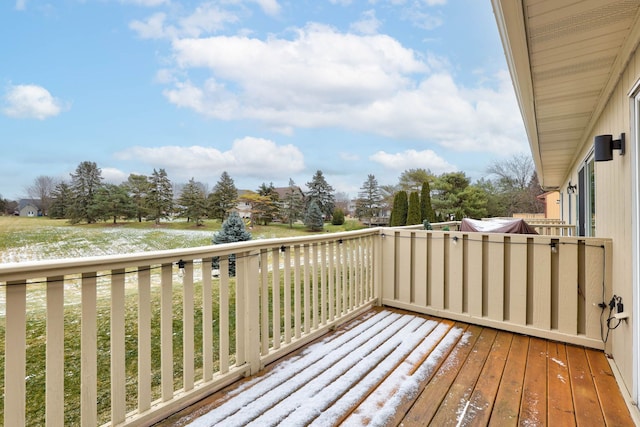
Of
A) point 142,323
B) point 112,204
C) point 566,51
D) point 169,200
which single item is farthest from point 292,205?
point 566,51

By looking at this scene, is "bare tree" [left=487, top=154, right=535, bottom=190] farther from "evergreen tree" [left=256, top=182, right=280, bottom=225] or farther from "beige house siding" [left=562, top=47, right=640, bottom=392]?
"beige house siding" [left=562, top=47, right=640, bottom=392]

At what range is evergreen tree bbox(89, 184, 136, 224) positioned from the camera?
3.92 meters

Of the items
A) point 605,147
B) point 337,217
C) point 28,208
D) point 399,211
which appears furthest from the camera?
point 399,211

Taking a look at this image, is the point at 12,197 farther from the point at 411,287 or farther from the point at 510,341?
the point at 510,341

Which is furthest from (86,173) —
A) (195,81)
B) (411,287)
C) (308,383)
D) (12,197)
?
(195,81)

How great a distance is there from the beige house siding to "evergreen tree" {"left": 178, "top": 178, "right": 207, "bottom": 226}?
183 inches

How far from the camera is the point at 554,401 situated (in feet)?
6.20

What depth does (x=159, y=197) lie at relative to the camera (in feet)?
15.4

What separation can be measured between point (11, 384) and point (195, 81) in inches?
338

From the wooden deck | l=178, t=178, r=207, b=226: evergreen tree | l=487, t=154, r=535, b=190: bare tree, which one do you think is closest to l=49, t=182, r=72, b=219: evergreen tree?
l=178, t=178, r=207, b=226: evergreen tree

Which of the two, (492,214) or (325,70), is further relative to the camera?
(492,214)

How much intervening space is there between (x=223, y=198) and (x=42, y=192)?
247cm

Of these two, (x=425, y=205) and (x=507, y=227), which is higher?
(x=425, y=205)

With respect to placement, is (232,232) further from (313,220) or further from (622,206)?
(622,206)
